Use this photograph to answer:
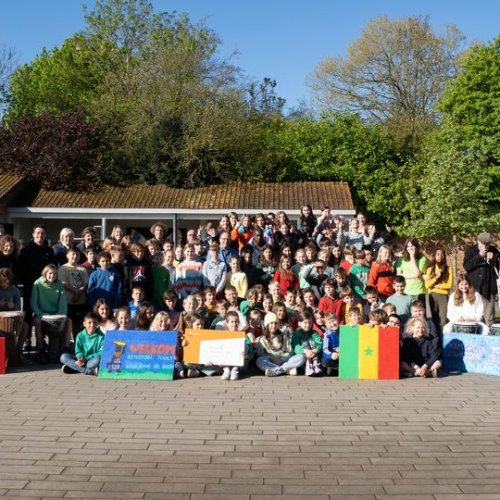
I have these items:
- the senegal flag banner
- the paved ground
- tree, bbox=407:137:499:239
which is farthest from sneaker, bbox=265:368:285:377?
tree, bbox=407:137:499:239

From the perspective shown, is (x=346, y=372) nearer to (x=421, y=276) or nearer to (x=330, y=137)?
(x=421, y=276)

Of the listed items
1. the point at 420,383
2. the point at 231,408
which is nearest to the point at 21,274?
the point at 231,408

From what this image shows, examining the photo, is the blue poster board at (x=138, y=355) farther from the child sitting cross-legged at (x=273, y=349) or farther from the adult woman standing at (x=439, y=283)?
the adult woman standing at (x=439, y=283)

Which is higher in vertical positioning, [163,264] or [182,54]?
[182,54]

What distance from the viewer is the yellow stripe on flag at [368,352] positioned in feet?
32.0

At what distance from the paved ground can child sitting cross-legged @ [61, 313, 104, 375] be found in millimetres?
265

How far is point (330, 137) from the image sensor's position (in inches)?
1256

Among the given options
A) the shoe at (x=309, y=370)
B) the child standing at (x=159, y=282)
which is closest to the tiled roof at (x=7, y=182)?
the child standing at (x=159, y=282)

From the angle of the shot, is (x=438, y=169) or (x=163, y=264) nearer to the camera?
(x=163, y=264)

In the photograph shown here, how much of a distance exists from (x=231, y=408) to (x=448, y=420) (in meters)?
2.31

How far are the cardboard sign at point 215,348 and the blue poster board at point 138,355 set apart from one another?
0.83 ft

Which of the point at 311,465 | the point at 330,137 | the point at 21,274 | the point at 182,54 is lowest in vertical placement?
the point at 311,465

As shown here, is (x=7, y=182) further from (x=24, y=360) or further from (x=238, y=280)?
(x=238, y=280)

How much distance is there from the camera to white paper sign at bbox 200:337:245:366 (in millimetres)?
9703
